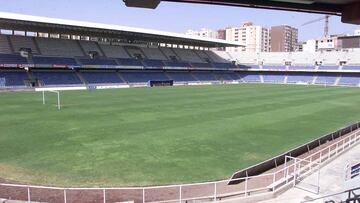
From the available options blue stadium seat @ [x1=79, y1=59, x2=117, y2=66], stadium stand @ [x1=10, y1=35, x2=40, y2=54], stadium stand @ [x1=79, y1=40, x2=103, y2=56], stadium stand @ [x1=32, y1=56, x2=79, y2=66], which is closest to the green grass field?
stadium stand @ [x1=32, y1=56, x2=79, y2=66]

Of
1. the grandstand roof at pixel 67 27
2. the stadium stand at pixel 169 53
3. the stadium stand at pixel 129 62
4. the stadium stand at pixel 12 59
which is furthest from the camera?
the stadium stand at pixel 169 53

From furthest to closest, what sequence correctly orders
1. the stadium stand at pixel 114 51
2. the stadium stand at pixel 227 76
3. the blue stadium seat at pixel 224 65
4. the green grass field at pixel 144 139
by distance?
the blue stadium seat at pixel 224 65, the stadium stand at pixel 227 76, the stadium stand at pixel 114 51, the green grass field at pixel 144 139

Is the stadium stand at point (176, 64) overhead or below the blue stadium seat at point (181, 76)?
overhead

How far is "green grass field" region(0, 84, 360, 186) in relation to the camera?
1502cm

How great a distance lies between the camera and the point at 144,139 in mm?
20812

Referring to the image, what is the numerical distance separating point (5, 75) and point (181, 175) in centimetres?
4623

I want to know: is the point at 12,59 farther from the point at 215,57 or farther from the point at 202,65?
the point at 215,57

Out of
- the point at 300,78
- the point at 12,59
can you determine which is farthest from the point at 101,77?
the point at 300,78

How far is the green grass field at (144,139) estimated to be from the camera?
15.0 meters

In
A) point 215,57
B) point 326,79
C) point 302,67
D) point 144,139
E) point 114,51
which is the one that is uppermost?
point 114,51

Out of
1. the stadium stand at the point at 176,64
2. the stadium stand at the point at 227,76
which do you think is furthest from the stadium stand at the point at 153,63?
the stadium stand at the point at 227,76

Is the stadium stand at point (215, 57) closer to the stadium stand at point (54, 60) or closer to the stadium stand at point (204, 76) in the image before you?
the stadium stand at point (204, 76)

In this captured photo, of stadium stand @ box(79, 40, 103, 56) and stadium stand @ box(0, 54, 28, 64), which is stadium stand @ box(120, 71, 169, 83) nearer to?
stadium stand @ box(79, 40, 103, 56)

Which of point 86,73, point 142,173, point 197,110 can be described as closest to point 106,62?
point 86,73
